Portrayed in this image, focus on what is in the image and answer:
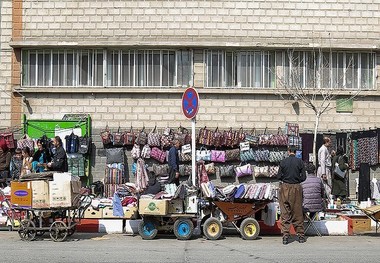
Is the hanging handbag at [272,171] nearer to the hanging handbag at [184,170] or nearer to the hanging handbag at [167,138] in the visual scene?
the hanging handbag at [184,170]

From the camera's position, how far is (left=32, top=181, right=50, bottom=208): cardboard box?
14195 millimetres

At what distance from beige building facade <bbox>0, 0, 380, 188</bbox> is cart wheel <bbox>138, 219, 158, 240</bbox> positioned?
24.3 ft

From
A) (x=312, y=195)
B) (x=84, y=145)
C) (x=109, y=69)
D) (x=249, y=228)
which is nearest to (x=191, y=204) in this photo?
(x=249, y=228)

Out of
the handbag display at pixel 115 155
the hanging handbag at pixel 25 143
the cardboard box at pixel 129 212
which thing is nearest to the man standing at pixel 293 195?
the cardboard box at pixel 129 212

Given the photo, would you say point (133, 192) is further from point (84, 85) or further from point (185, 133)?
point (84, 85)

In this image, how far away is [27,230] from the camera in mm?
14305

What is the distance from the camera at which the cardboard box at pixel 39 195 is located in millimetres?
14195

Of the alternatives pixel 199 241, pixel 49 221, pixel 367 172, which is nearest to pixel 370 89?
pixel 367 172

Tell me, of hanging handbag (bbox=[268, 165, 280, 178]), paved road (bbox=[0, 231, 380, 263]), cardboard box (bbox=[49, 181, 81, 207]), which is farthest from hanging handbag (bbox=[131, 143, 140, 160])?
cardboard box (bbox=[49, 181, 81, 207])

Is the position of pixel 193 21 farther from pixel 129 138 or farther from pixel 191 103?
pixel 191 103

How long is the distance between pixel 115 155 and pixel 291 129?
5.58 meters

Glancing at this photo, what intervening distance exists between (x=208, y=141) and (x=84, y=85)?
14.4 ft

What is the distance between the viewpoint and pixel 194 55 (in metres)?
22.2

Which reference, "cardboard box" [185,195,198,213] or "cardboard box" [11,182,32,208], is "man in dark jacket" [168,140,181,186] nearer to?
"cardboard box" [185,195,198,213]
